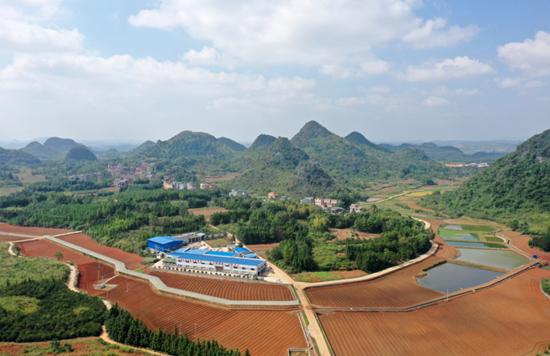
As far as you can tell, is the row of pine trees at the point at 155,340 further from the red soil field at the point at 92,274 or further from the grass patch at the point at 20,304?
the red soil field at the point at 92,274

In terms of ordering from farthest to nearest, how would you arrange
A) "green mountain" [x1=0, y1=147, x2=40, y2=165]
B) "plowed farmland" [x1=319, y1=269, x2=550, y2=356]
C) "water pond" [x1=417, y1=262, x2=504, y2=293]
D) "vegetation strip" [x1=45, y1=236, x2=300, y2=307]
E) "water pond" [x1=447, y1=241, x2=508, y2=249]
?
1. "green mountain" [x1=0, y1=147, x2=40, y2=165]
2. "water pond" [x1=447, y1=241, x2=508, y2=249]
3. "water pond" [x1=417, y1=262, x2=504, y2=293]
4. "vegetation strip" [x1=45, y1=236, x2=300, y2=307]
5. "plowed farmland" [x1=319, y1=269, x2=550, y2=356]

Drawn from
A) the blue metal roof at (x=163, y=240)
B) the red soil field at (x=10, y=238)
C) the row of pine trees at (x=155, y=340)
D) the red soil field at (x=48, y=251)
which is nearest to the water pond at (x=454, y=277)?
the row of pine trees at (x=155, y=340)

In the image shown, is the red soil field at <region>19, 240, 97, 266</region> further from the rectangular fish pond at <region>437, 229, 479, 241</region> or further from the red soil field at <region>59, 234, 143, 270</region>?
the rectangular fish pond at <region>437, 229, 479, 241</region>

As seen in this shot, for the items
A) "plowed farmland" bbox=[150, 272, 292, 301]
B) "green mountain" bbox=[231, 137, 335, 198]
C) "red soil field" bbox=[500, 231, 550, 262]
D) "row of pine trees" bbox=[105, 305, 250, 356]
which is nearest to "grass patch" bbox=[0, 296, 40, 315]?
"row of pine trees" bbox=[105, 305, 250, 356]

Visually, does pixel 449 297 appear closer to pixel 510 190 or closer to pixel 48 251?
pixel 48 251

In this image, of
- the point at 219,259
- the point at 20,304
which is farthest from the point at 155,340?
the point at 219,259

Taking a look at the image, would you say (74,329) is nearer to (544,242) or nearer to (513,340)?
(513,340)
